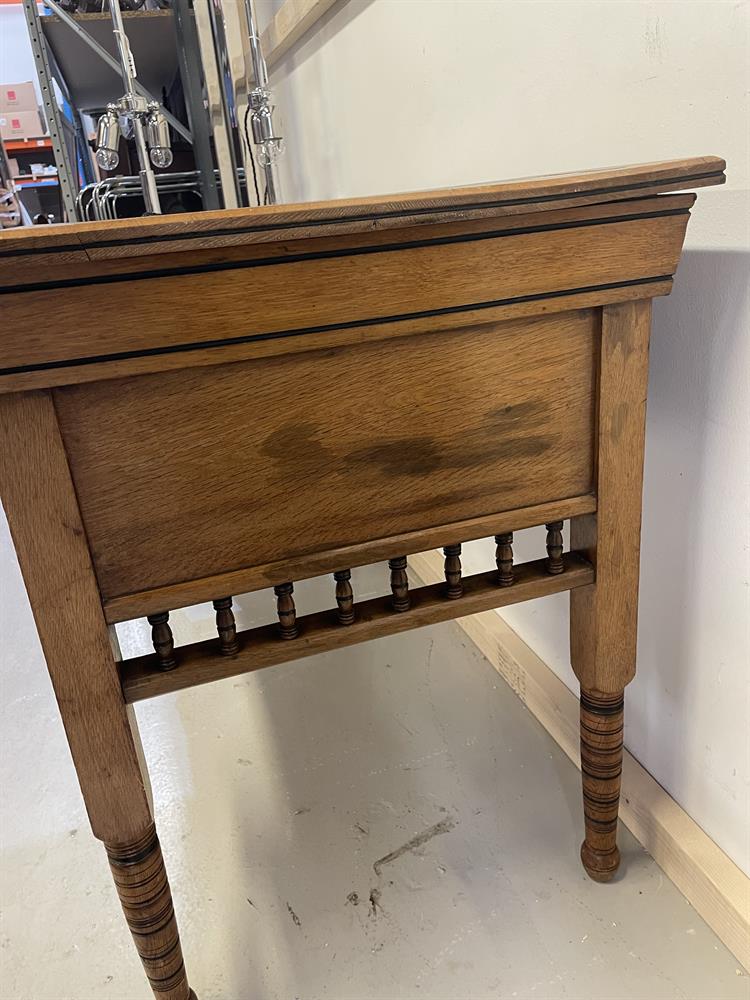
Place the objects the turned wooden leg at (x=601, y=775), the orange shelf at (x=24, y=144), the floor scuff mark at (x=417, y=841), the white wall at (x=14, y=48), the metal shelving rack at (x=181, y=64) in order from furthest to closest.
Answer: the white wall at (x=14, y=48) → the orange shelf at (x=24, y=144) → the metal shelving rack at (x=181, y=64) → the floor scuff mark at (x=417, y=841) → the turned wooden leg at (x=601, y=775)

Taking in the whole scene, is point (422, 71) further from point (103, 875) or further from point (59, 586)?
point (103, 875)

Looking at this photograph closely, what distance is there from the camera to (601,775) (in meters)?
0.84

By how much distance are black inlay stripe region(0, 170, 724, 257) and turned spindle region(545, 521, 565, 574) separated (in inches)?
11.5

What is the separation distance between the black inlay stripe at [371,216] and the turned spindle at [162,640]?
30cm

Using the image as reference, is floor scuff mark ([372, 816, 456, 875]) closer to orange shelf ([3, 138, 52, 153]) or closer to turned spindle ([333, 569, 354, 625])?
turned spindle ([333, 569, 354, 625])

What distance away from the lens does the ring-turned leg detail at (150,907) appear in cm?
67

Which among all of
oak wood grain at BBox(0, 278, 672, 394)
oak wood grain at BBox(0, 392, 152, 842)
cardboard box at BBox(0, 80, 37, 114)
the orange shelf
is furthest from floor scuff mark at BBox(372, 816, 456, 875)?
cardboard box at BBox(0, 80, 37, 114)

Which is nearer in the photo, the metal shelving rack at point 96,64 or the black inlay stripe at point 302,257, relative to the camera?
the black inlay stripe at point 302,257

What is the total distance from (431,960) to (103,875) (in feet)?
1.41

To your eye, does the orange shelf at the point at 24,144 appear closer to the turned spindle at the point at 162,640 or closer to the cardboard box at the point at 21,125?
the cardboard box at the point at 21,125

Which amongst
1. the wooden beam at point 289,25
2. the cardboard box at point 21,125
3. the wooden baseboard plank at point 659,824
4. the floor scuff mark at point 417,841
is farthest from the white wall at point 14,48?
the floor scuff mark at point 417,841

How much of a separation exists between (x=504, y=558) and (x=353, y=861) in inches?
18.3

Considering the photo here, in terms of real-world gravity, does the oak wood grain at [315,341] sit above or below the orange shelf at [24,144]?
below

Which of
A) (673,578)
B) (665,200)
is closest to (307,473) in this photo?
(665,200)
